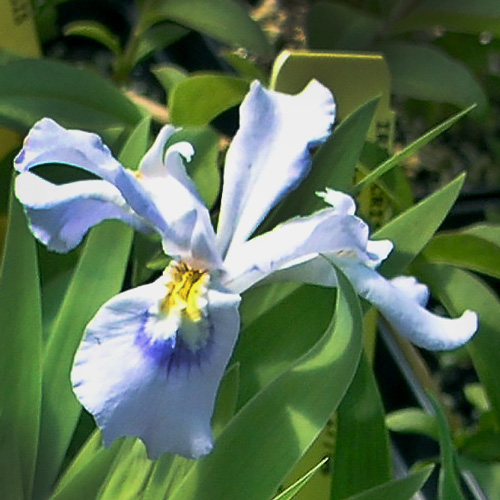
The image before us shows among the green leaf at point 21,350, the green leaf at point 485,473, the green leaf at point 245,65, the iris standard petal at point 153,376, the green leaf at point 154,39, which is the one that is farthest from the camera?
the green leaf at point 154,39

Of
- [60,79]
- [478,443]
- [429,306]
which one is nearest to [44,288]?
[60,79]

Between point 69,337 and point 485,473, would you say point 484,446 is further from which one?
point 69,337

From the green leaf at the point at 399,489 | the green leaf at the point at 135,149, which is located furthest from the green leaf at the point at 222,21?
the green leaf at the point at 399,489

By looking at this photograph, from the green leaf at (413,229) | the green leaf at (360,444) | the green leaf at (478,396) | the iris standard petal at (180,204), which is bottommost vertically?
the green leaf at (478,396)

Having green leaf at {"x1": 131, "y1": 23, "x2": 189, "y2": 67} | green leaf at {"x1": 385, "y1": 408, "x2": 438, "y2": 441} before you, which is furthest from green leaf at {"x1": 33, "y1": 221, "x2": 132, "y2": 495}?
green leaf at {"x1": 131, "y1": 23, "x2": 189, "y2": 67}

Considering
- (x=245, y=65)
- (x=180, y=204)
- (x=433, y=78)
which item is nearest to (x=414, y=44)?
(x=433, y=78)

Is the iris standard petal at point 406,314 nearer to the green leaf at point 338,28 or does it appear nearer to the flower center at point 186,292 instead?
the flower center at point 186,292

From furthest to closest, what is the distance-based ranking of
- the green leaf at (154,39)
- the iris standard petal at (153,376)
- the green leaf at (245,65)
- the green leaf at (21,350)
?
the green leaf at (154,39) < the green leaf at (245,65) < the green leaf at (21,350) < the iris standard petal at (153,376)

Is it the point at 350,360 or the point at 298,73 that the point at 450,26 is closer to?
the point at 298,73
